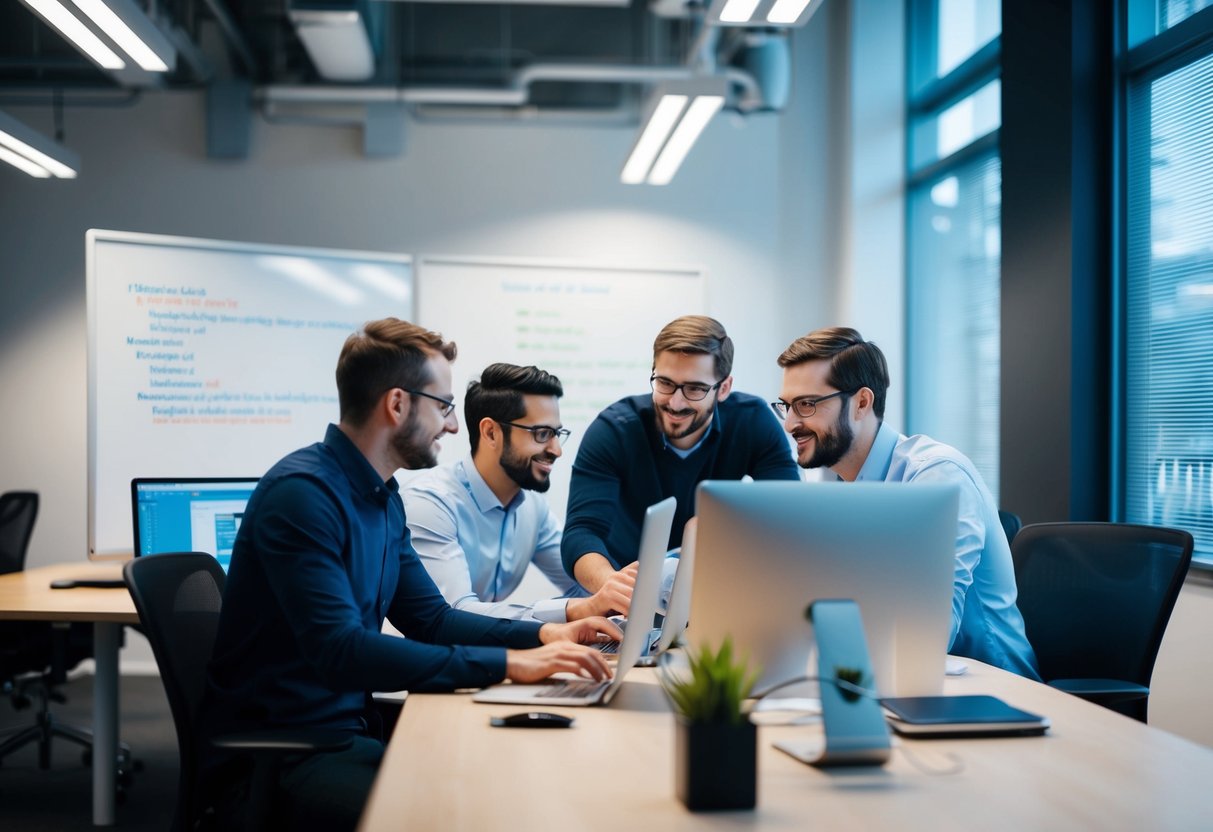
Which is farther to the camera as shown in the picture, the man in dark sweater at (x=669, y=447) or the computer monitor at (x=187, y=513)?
the computer monitor at (x=187, y=513)

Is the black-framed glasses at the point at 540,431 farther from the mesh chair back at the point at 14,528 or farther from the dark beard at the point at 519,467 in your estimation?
the mesh chair back at the point at 14,528

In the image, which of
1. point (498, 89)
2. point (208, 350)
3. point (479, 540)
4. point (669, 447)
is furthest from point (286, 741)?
point (498, 89)

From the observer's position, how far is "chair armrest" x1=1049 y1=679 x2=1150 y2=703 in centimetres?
227

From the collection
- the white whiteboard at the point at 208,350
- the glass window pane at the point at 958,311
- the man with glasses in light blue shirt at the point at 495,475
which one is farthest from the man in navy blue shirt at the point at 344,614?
the glass window pane at the point at 958,311

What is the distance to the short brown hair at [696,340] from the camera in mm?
2865

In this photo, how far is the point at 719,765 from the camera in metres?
1.32

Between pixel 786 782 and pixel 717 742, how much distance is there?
187mm

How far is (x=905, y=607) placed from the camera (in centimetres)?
168

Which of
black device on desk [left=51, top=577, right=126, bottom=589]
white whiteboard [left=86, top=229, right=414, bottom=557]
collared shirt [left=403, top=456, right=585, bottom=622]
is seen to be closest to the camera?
collared shirt [left=403, top=456, right=585, bottom=622]

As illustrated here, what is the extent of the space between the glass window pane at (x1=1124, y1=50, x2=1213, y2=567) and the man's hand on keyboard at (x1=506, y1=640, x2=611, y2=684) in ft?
8.13

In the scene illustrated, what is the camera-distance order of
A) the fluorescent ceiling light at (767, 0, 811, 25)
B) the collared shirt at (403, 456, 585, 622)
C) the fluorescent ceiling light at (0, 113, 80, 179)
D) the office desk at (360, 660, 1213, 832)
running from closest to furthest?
1. the office desk at (360, 660, 1213, 832)
2. the collared shirt at (403, 456, 585, 622)
3. the fluorescent ceiling light at (767, 0, 811, 25)
4. the fluorescent ceiling light at (0, 113, 80, 179)

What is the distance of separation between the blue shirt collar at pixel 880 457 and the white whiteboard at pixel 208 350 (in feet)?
9.92

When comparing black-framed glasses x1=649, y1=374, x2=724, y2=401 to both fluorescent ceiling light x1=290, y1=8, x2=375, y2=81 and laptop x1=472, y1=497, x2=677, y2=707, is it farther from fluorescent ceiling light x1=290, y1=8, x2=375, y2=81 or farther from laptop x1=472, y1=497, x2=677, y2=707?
fluorescent ceiling light x1=290, y1=8, x2=375, y2=81

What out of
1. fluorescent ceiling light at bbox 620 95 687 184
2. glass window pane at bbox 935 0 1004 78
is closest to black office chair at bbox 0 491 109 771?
fluorescent ceiling light at bbox 620 95 687 184
